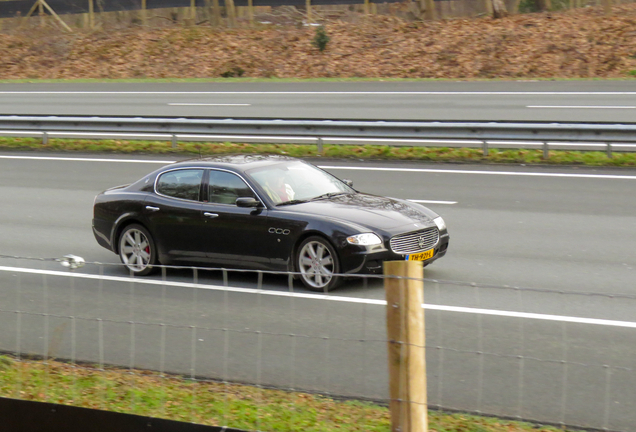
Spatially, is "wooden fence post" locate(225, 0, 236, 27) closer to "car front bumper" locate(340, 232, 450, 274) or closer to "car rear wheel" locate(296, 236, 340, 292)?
"car rear wheel" locate(296, 236, 340, 292)

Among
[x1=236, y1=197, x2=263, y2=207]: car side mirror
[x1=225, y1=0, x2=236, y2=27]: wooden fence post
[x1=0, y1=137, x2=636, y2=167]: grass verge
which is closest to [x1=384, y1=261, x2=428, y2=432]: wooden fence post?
[x1=236, y1=197, x2=263, y2=207]: car side mirror

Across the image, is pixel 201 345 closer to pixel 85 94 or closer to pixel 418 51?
pixel 85 94

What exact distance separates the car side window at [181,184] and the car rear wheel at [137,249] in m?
0.57

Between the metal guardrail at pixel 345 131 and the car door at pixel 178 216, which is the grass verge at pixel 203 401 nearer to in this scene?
the car door at pixel 178 216

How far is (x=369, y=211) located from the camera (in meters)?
9.45

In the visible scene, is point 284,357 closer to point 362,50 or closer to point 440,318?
point 440,318

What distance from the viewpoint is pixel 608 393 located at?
573 cm

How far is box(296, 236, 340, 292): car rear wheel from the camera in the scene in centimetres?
905

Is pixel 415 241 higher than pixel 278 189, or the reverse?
pixel 278 189

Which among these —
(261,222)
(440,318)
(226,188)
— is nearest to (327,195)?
(261,222)

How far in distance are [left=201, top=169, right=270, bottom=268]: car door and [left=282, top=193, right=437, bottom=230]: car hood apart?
1.49 feet

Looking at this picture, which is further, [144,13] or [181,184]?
[144,13]

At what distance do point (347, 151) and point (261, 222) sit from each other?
9748mm

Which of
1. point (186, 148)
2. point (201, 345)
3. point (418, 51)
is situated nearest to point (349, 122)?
point (186, 148)
